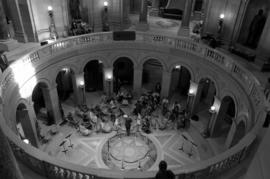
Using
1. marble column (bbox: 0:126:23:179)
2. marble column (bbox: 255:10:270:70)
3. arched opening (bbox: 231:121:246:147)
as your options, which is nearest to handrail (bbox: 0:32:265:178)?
arched opening (bbox: 231:121:246:147)

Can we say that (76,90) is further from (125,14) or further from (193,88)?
(193,88)

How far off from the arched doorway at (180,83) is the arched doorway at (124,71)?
13.6ft

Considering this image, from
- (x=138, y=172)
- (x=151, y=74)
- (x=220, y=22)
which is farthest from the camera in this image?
(x=151, y=74)

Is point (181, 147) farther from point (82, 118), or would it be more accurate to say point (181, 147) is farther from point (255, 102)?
point (82, 118)

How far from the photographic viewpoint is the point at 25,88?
540 inches

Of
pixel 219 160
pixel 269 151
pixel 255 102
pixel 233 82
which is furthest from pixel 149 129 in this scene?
pixel 269 151

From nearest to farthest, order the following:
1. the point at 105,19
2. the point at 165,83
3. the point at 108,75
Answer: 1. the point at 165,83
2. the point at 108,75
3. the point at 105,19

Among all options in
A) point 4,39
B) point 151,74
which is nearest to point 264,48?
point 151,74

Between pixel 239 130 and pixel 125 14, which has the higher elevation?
pixel 125 14

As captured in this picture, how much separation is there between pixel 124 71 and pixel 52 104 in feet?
29.5

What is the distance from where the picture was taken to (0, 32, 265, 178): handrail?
23.5 ft

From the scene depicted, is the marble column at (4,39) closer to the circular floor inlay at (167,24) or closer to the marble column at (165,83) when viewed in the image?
the marble column at (165,83)

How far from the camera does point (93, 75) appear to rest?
892 inches

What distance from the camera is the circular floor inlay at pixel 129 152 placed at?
14477 mm
